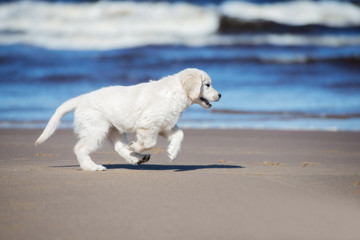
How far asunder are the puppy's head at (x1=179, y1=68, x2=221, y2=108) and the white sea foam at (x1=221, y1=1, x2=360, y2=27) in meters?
22.2

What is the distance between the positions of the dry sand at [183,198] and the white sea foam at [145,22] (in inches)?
792

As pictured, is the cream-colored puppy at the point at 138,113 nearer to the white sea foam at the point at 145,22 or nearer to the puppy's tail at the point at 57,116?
the puppy's tail at the point at 57,116

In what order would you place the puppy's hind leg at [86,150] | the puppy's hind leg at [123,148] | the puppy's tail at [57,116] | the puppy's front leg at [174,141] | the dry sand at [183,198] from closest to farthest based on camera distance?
the dry sand at [183,198] → the puppy's front leg at [174,141] → the puppy's hind leg at [86,150] → the puppy's tail at [57,116] → the puppy's hind leg at [123,148]

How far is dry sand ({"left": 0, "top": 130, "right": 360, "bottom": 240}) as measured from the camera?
11.3ft

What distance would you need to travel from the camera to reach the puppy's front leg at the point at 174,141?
577 cm

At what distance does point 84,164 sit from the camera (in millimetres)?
5895

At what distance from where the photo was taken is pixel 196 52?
83.2 feet

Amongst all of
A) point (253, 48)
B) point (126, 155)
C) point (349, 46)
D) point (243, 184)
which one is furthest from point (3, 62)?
point (243, 184)

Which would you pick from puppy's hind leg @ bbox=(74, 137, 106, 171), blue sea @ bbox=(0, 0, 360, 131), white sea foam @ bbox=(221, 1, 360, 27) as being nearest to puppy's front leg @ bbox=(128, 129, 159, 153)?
puppy's hind leg @ bbox=(74, 137, 106, 171)

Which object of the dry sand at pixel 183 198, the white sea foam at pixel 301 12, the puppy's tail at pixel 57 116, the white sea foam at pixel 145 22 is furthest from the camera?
the white sea foam at pixel 301 12

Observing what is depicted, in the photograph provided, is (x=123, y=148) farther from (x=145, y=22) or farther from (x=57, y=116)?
(x=145, y=22)

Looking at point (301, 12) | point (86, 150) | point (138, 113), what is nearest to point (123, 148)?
point (86, 150)

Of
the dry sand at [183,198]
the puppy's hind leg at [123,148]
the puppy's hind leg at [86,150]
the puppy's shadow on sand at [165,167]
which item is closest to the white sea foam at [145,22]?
the dry sand at [183,198]

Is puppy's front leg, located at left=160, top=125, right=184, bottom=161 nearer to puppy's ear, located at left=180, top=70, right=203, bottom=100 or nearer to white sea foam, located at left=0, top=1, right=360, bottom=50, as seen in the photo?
puppy's ear, located at left=180, top=70, right=203, bottom=100
